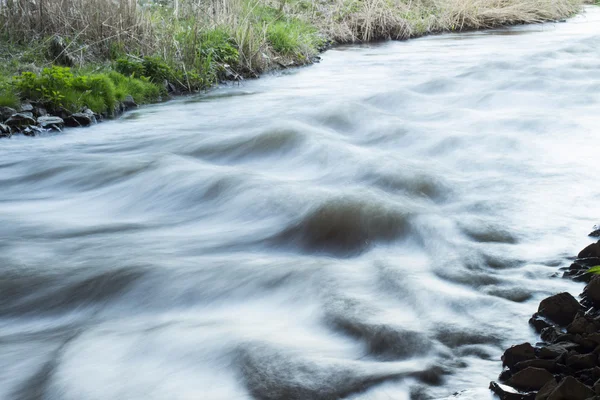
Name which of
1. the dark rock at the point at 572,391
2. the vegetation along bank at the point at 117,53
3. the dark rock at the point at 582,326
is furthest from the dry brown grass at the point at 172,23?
the dark rock at the point at 572,391

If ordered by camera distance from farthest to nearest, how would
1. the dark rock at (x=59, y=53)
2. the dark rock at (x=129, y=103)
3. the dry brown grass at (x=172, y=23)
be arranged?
the dry brown grass at (x=172, y=23), the dark rock at (x=59, y=53), the dark rock at (x=129, y=103)

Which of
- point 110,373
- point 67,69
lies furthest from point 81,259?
point 67,69

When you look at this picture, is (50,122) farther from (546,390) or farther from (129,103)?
(546,390)

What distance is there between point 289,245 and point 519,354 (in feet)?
5.58

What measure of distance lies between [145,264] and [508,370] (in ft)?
6.27

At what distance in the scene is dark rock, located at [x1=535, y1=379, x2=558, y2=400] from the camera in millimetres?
2080

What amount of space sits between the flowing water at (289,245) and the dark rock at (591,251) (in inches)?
6.8

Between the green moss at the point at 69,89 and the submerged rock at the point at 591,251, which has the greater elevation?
the green moss at the point at 69,89

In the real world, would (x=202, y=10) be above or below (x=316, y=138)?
above

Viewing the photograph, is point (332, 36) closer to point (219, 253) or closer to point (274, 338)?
point (219, 253)

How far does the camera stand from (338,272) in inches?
134

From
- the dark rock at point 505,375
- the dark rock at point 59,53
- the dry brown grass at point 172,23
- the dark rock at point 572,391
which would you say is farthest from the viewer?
the dry brown grass at point 172,23

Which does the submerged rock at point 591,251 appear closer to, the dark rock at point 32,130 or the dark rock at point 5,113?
the dark rock at point 32,130

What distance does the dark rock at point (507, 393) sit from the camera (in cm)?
222
